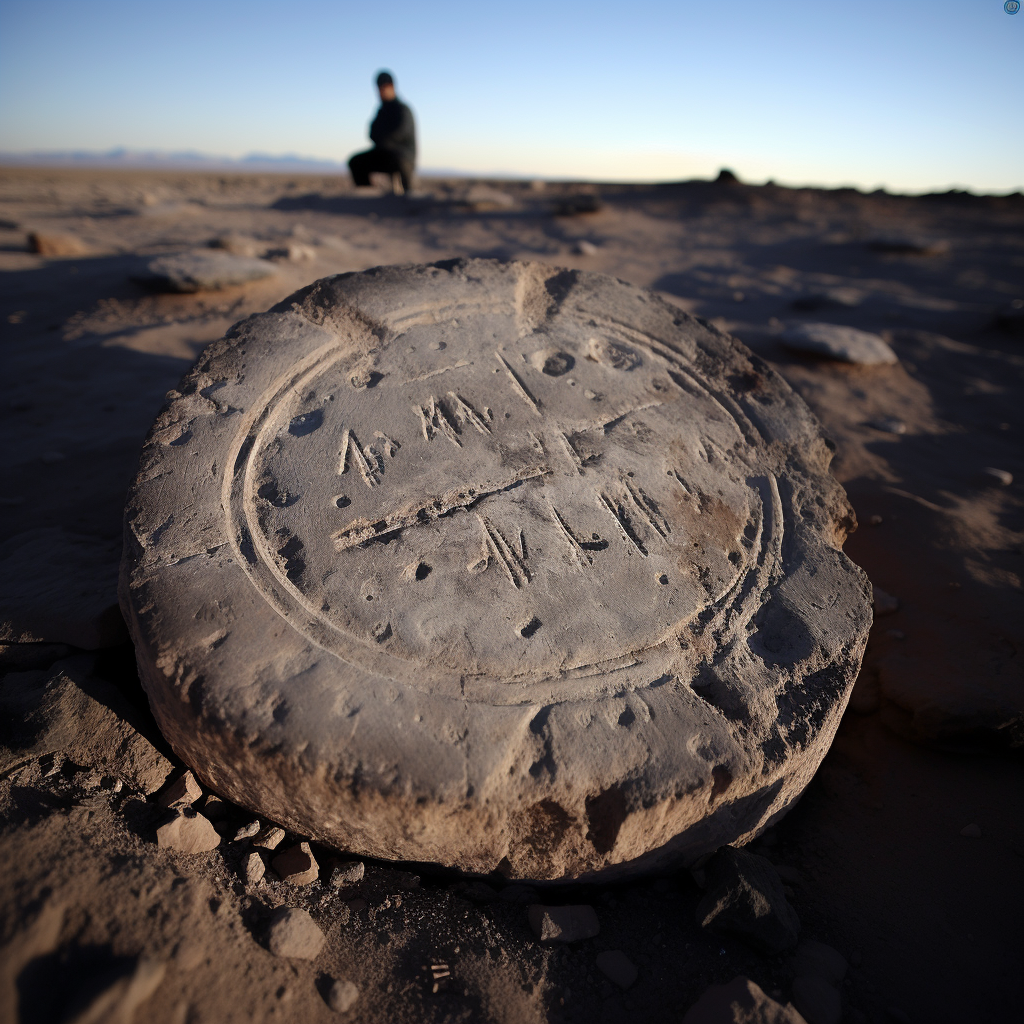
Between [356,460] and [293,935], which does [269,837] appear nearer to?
[293,935]

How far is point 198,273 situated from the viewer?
15.3 ft

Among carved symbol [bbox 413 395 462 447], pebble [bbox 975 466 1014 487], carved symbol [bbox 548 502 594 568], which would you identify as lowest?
pebble [bbox 975 466 1014 487]

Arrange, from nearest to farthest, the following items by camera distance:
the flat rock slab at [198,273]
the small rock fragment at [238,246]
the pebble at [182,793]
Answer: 1. the pebble at [182,793]
2. the flat rock slab at [198,273]
3. the small rock fragment at [238,246]

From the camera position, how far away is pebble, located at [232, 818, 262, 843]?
1.74 m

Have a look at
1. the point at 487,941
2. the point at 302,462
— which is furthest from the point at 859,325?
the point at 487,941

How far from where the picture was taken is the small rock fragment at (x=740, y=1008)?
55.2 inches

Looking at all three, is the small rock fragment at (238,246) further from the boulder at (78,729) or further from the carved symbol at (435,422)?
the boulder at (78,729)

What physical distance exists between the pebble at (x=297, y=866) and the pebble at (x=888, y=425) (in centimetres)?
401

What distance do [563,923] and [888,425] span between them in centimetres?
371

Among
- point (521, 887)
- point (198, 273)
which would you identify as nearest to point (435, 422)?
point (521, 887)

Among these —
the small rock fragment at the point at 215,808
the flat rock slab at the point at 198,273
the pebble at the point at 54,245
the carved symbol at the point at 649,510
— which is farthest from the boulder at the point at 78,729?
the pebble at the point at 54,245

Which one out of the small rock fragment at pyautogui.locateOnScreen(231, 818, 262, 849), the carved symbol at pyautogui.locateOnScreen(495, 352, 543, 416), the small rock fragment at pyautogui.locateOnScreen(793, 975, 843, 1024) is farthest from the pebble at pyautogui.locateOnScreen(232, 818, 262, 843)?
the carved symbol at pyautogui.locateOnScreen(495, 352, 543, 416)

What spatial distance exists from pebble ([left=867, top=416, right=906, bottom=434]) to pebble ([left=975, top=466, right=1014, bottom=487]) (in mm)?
547

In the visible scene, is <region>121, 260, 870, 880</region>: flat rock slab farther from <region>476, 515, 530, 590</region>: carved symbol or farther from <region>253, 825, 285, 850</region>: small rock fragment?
<region>253, 825, 285, 850</region>: small rock fragment
